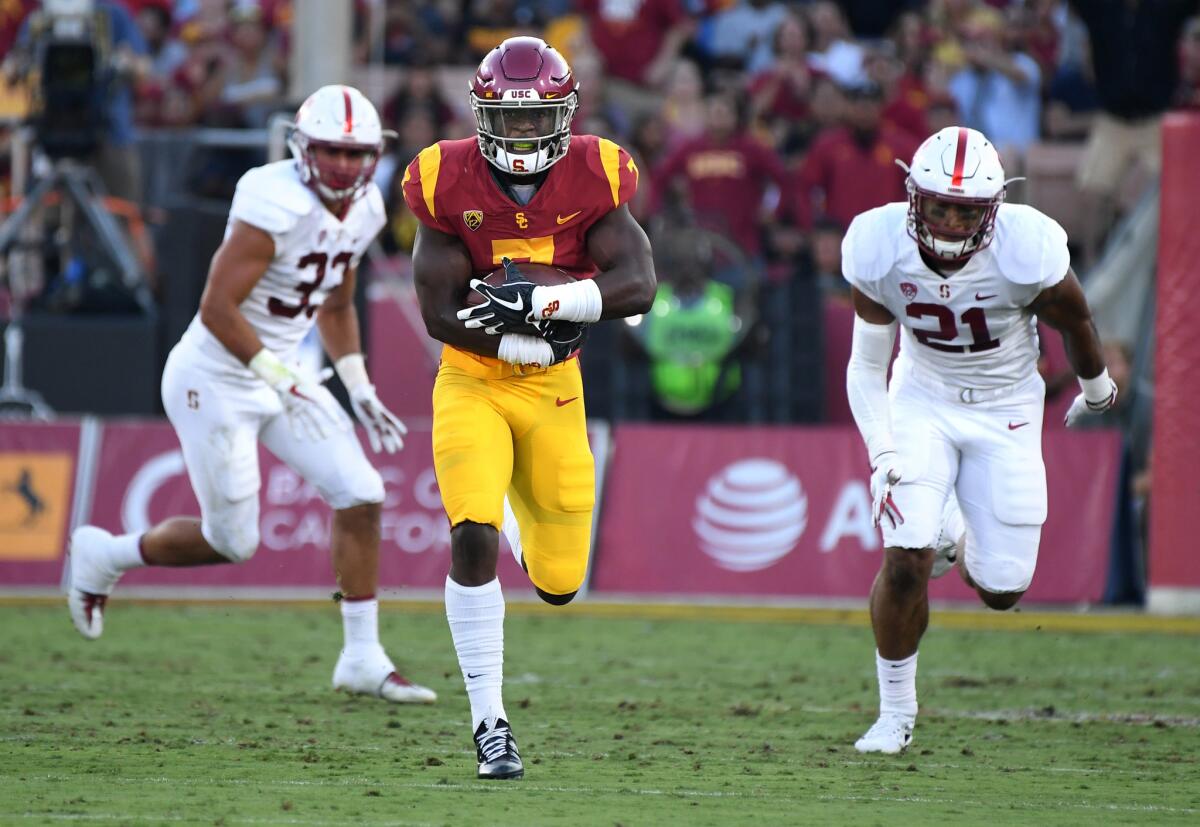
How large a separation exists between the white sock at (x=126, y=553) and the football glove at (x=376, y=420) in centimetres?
97

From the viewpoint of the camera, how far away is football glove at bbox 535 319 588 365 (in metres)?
5.57

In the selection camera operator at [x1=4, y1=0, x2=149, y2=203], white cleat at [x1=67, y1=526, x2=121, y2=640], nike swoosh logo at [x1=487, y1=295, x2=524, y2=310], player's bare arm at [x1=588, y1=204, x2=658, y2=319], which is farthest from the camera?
camera operator at [x1=4, y1=0, x2=149, y2=203]

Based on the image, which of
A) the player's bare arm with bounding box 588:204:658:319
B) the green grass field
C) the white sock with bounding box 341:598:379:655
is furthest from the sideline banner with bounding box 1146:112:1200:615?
the player's bare arm with bounding box 588:204:658:319

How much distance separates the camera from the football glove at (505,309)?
17.8ft

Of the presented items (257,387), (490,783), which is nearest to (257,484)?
(257,387)

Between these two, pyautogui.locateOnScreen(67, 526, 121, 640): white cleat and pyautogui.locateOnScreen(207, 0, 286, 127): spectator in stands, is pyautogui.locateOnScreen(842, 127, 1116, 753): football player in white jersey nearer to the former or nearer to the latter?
pyautogui.locateOnScreen(67, 526, 121, 640): white cleat

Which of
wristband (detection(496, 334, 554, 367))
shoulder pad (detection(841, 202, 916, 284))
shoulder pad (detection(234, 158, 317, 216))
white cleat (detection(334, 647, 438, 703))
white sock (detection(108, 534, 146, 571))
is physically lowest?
white cleat (detection(334, 647, 438, 703))

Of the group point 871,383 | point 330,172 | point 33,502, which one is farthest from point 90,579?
point 871,383

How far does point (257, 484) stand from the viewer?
284 inches

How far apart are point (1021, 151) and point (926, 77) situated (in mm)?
1357

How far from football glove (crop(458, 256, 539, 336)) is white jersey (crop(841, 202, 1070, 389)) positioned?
113cm

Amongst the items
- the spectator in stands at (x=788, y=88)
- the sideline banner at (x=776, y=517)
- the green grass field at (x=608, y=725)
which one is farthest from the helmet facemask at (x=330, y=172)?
the spectator in stands at (x=788, y=88)

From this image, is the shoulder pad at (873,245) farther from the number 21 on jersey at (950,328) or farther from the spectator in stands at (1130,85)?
the spectator in stands at (1130,85)

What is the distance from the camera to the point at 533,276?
5648 millimetres
